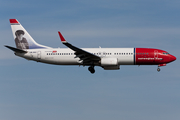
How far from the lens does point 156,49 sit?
170ft

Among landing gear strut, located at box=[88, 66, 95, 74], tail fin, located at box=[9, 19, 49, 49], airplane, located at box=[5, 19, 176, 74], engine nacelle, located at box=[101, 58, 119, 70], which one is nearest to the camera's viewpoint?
engine nacelle, located at box=[101, 58, 119, 70]

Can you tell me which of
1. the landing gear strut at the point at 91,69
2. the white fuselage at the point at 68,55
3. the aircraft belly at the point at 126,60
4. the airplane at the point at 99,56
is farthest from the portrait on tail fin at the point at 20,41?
the aircraft belly at the point at 126,60

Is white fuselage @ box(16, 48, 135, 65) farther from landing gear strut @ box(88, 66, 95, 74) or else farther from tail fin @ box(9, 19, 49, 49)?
landing gear strut @ box(88, 66, 95, 74)

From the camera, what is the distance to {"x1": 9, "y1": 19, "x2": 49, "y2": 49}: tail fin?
55.2 metres

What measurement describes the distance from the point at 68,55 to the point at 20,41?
9.89 m

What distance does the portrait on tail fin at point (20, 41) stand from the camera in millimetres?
55375

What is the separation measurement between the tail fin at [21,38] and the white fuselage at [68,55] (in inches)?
59.5

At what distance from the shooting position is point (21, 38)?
55.9 meters

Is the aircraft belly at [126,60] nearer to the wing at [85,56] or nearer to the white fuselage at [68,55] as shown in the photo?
the white fuselage at [68,55]

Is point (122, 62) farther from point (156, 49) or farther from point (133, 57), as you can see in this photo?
point (156, 49)

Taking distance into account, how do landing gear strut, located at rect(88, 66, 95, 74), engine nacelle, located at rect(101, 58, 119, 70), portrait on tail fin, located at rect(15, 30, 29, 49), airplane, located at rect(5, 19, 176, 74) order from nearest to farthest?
1. engine nacelle, located at rect(101, 58, 119, 70)
2. airplane, located at rect(5, 19, 176, 74)
3. landing gear strut, located at rect(88, 66, 95, 74)
4. portrait on tail fin, located at rect(15, 30, 29, 49)

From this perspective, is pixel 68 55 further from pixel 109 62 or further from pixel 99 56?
pixel 109 62

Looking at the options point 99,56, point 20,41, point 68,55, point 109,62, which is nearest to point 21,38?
point 20,41

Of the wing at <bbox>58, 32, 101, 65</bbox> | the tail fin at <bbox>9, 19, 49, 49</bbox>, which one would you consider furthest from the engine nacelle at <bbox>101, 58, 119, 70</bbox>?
the tail fin at <bbox>9, 19, 49, 49</bbox>
